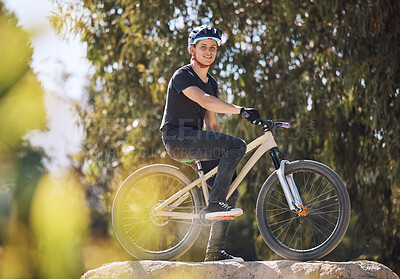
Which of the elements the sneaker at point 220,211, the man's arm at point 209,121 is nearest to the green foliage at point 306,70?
the man's arm at point 209,121

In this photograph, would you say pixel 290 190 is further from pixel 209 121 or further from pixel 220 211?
pixel 209 121

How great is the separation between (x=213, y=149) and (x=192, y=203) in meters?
0.49

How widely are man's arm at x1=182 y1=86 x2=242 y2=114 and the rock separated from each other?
1034 millimetres

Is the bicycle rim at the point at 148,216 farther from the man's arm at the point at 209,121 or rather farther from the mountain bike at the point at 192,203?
the man's arm at the point at 209,121

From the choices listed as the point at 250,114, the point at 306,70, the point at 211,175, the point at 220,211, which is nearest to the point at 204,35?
the point at 250,114

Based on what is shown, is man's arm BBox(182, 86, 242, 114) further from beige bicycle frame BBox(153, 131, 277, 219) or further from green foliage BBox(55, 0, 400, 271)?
green foliage BBox(55, 0, 400, 271)

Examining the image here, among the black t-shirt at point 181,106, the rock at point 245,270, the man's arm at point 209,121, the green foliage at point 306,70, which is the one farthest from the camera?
the green foliage at point 306,70

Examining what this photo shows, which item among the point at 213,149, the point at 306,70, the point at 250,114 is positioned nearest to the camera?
the point at 250,114

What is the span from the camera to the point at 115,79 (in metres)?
8.11

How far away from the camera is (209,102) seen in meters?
3.31

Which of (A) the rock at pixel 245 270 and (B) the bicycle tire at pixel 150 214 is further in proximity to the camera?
(B) the bicycle tire at pixel 150 214

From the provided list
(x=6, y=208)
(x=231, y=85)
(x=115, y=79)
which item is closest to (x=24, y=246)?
(x=6, y=208)

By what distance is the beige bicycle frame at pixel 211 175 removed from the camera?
3.50 meters

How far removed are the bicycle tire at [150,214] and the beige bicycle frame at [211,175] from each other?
5 cm
